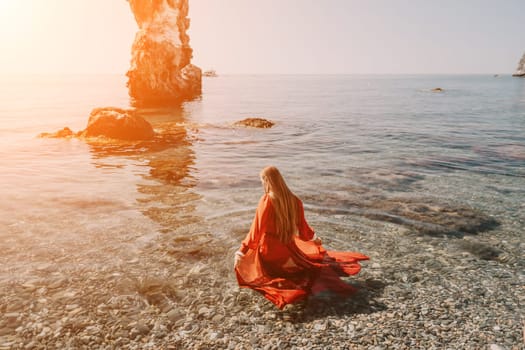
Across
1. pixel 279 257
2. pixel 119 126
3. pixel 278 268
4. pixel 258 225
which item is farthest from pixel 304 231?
pixel 119 126

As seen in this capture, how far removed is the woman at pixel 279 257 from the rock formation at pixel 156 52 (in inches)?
2465

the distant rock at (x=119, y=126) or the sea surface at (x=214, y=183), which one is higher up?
the distant rock at (x=119, y=126)

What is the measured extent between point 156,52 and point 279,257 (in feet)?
219

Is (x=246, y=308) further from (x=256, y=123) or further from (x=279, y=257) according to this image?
(x=256, y=123)

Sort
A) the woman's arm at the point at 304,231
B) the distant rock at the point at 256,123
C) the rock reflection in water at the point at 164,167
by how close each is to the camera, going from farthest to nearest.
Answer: the distant rock at the point at 256,123
the rock reflection in water at the point at 164,167
the woman's arm at the point at 304,231

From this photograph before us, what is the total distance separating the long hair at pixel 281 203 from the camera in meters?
7.54

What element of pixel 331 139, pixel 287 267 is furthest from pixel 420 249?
pixel 331 139

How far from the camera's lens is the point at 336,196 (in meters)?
15.2

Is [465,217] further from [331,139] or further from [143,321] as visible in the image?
[331,139]

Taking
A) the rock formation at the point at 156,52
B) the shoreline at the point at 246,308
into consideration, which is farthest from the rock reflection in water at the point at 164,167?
the rock formation at the point at 156,52

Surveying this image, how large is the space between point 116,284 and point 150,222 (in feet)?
12.8

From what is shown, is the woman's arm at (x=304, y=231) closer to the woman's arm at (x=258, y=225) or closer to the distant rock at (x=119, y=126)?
the woman's arm at (x=258, y=225)

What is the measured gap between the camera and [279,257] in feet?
26.6

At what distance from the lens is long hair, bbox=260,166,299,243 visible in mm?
7543
